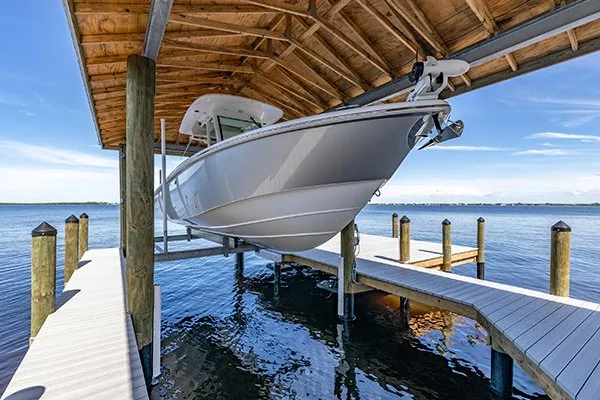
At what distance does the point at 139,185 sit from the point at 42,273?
1775mm

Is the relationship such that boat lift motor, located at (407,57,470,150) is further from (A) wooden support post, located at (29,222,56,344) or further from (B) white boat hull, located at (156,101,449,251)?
(A) wooden support post, located at (29,222,56,344)

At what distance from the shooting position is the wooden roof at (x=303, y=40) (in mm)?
2824

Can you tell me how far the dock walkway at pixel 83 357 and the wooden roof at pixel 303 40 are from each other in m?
2.85

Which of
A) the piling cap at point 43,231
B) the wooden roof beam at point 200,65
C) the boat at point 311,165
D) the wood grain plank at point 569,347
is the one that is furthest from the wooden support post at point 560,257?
the piling cap at point 43,231

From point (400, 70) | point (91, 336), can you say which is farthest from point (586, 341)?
point (91, 336)

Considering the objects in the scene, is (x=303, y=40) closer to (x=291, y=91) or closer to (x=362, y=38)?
(x=362, y=38)

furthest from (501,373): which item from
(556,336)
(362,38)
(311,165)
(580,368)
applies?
(362,38)

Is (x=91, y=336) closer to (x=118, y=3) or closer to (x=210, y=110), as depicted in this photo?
(x=118, y=3)

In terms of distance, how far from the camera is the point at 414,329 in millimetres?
5859

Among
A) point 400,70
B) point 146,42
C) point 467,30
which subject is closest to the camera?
point 146,42

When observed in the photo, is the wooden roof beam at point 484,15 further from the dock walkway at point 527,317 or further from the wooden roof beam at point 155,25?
the dock walkway at point 527,317

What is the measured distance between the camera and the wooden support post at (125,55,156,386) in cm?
305

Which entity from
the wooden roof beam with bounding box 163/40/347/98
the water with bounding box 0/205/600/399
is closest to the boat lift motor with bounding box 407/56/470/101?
the wooden roof beam with bounding box 163/40/347/98

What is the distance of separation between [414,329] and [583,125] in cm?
4989
